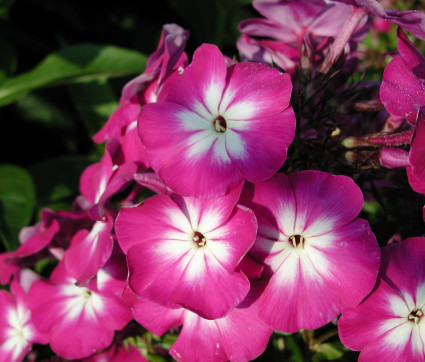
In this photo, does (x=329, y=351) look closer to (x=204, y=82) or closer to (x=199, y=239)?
(x=199, y=239)

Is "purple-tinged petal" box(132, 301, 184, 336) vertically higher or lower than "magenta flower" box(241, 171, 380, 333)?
lower

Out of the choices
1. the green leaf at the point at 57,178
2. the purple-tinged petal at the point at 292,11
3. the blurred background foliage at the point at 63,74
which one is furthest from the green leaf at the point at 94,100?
the purple-tinged petal at the point at 292,11

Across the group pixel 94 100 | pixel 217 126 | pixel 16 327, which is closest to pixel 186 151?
pixel 217 126

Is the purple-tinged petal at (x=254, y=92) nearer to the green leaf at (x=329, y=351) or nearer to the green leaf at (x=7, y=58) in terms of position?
the green leaf at (x=329, y=351)

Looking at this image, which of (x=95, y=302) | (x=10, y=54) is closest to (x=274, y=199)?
(x=95, y=302)

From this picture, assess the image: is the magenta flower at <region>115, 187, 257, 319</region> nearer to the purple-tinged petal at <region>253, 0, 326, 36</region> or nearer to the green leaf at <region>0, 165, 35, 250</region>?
the purple-tinged petal at <region>253, 0, 326, 36</region>

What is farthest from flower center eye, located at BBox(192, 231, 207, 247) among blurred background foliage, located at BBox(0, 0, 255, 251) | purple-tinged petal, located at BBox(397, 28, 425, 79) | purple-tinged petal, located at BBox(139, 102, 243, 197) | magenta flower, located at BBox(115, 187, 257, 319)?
blurred background foliage, located at BBox(0, 0, 255, 251)
